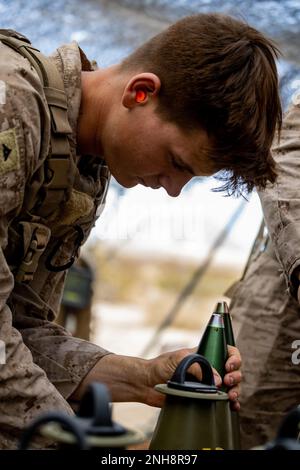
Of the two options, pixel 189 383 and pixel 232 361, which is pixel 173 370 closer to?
pixel 232 361

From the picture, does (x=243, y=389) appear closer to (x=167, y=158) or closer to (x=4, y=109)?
(x=167, y=158)

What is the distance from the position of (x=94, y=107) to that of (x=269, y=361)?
1.26 m

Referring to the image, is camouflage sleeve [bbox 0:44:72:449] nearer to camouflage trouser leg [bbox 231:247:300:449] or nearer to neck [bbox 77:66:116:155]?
neck [bbox 77:66:116:155]

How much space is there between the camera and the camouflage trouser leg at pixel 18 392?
63.4 inches

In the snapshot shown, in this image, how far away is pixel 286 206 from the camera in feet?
7.54

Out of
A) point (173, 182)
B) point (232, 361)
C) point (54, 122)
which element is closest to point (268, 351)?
point (232, 361)

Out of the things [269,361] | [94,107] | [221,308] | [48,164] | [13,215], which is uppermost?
[94,107]

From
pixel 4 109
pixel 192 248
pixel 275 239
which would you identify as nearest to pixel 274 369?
pixel 275 239

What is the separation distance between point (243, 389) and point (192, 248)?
1038 centimetres

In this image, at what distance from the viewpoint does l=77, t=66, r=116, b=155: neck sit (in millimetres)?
1856

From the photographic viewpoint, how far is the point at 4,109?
1557 mm

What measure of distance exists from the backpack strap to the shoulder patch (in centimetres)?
15
